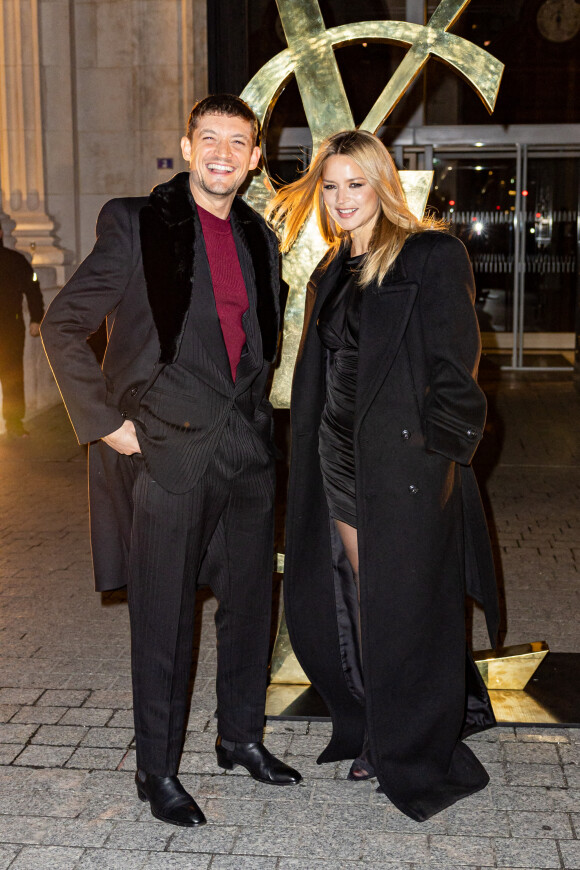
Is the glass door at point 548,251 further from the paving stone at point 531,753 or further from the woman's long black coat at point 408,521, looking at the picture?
the woman's long black coat at point 408,521

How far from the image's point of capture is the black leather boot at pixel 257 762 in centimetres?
347

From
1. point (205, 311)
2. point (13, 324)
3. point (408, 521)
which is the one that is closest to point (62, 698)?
point (408, 521)

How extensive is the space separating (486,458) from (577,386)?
4326 millimetres

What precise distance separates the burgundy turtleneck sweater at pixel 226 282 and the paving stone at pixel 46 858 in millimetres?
1484

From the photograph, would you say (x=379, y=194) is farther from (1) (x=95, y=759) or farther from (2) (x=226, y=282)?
(1) (x=95, y=759)

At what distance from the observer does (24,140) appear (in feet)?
38.9

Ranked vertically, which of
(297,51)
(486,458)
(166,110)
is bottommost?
(486,458)

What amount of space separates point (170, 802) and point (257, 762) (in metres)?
0.37

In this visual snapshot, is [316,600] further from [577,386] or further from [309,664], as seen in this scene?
[577,386]

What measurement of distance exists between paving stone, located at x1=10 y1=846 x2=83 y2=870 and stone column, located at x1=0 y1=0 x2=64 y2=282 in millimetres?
9246

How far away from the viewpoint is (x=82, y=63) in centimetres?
1269

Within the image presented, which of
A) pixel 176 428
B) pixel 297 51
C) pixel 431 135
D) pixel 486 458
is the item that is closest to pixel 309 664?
pixel 176 428

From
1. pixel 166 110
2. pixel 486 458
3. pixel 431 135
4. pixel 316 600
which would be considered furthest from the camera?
pixel 431 135

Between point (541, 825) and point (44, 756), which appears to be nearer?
point (541, 825)
